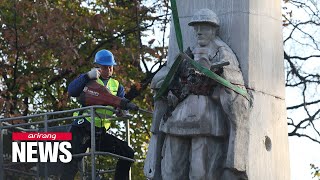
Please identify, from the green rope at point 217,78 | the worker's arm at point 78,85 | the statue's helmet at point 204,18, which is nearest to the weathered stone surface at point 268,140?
the green rope at point 217,78

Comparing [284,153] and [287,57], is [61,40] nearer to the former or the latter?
[287,57]

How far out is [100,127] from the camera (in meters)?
19.3

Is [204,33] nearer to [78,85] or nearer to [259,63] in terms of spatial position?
[259,63]

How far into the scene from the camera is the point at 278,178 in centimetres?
1773

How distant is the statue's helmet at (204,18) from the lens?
56.9 feet

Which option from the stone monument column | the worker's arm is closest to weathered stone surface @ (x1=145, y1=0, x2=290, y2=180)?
the stone monument column

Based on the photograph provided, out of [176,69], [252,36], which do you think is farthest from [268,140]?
[176,69]

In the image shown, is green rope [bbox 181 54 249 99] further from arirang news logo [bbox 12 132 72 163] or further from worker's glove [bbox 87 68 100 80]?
arirang news logo [bbox 12 132 72 163]

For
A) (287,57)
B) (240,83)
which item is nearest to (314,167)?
(287,57)

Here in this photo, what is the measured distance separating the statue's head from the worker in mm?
2115

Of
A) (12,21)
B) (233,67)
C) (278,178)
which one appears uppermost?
(12,21)

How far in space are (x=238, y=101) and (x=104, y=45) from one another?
1107 centimetres

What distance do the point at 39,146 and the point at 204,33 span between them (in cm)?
379

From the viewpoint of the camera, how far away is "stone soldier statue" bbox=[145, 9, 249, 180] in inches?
672
